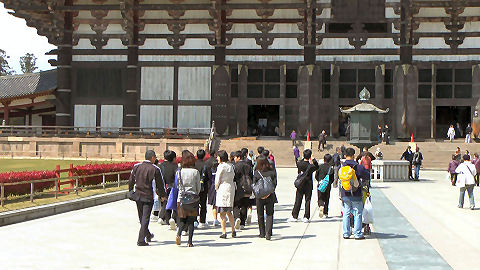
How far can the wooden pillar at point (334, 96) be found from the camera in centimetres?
4319

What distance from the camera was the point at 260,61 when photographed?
43969 mm

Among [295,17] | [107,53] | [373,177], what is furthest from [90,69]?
[373,177]

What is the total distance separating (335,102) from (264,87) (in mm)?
5591

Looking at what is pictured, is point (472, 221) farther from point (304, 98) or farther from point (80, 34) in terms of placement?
point (80, 34)

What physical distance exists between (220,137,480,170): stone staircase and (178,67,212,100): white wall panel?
17.3ft

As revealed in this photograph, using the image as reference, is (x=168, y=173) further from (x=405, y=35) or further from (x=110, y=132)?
(x=405, y=35)

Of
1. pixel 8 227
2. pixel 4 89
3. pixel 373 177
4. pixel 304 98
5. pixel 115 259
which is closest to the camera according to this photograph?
pixel 115 259

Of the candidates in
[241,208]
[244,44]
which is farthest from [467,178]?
[244,44]

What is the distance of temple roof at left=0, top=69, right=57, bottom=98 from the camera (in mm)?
45388

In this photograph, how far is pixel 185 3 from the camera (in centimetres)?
4397

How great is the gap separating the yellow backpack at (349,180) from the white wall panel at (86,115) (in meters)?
36.5

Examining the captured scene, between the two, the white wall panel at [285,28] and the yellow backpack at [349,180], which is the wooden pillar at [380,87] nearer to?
the white wall panel at [285,28]

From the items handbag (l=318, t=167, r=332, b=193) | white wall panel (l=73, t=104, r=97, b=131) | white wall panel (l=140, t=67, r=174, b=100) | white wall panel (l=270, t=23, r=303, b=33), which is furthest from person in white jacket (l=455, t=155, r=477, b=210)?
white wall panel (l=73, t=104, r=97, b=131)

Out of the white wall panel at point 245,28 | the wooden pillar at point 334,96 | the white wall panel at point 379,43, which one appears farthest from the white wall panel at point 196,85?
the white wall panel at point 379,43
